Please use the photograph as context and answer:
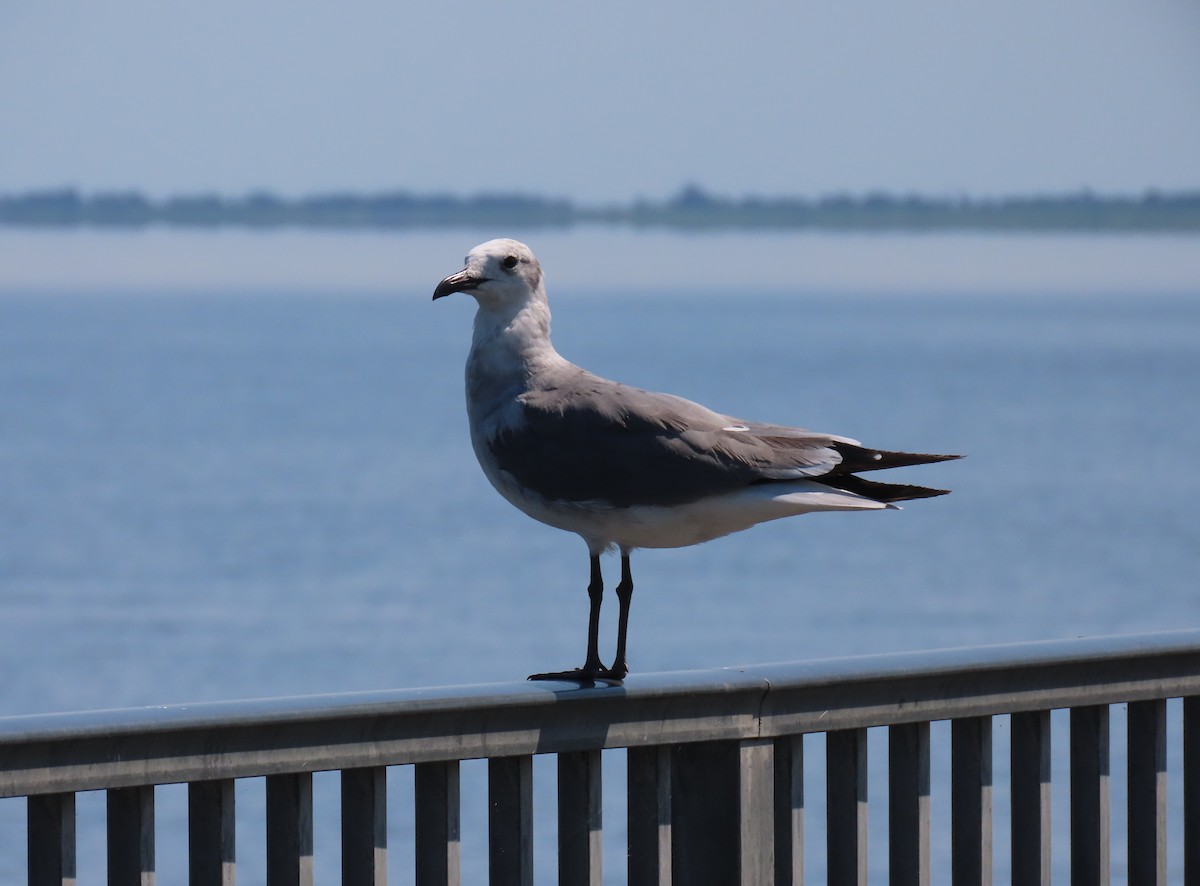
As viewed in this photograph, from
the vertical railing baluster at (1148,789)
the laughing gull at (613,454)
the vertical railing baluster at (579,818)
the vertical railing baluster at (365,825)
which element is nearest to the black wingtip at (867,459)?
the laughing gull at (613,454)

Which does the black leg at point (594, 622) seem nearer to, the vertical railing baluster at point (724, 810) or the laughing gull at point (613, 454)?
the laughing gull at point (613, 454)

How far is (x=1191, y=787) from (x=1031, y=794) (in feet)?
1.16

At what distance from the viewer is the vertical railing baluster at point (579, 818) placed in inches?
105

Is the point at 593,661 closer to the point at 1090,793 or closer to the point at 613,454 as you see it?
the point at 613,454

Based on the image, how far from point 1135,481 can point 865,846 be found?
104ft

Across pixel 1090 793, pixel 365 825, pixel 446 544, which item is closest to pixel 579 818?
pixel 365 825

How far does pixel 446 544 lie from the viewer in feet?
81.8

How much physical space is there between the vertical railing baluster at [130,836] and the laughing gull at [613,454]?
73cm

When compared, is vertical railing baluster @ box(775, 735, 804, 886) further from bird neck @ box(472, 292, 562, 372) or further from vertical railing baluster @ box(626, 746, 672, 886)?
bird neck @ box(472, 292, 562, 372)

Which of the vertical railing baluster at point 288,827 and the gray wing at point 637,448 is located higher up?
the gray wing at point 637,448

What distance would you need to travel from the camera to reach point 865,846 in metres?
2.83

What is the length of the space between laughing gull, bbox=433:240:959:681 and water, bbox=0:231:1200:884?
9.24 ft

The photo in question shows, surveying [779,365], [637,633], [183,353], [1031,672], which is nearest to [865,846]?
[1031,672]

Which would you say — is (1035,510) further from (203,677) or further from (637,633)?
(203,677)
